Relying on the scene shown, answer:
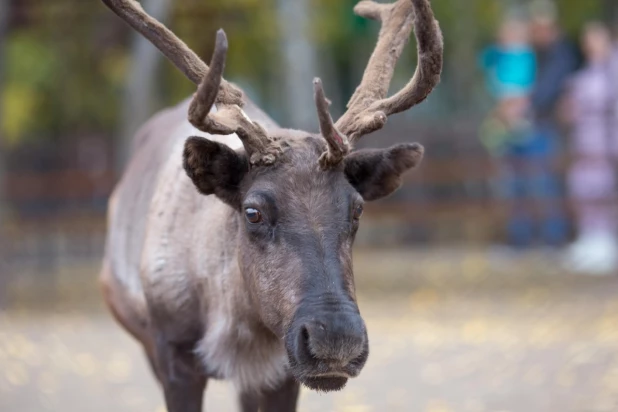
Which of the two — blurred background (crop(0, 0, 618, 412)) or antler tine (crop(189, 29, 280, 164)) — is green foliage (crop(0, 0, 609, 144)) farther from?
antler tine (crop(189, 29, 280, 164))

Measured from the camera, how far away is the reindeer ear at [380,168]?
493 cm

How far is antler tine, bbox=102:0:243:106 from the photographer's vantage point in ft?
16.8

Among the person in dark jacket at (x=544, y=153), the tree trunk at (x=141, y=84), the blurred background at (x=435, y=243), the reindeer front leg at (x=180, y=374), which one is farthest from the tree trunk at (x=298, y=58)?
the reindeer front leg at (x=180, y=374)

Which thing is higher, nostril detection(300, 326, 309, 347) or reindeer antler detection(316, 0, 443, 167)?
reindeer antler detection(316, 0, 443, 167)

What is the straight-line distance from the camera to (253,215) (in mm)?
4656

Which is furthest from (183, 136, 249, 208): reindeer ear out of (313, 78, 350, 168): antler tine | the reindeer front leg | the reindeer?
the reindeer front leg

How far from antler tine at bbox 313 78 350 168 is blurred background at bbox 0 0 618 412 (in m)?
3.04

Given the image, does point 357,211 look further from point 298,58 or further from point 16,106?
point 16,106

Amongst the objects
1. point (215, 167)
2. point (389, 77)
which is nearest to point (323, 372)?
point (215, 167)

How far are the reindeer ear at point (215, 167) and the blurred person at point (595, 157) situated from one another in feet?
31.3

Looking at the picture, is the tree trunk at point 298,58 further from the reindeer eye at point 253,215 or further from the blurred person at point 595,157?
the reindeer eye at point 253,215

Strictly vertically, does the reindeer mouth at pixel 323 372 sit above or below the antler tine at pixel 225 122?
below

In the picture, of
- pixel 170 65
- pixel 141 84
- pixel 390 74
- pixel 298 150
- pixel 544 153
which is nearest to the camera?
pixel 298 150

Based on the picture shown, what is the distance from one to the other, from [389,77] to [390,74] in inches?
0.6
